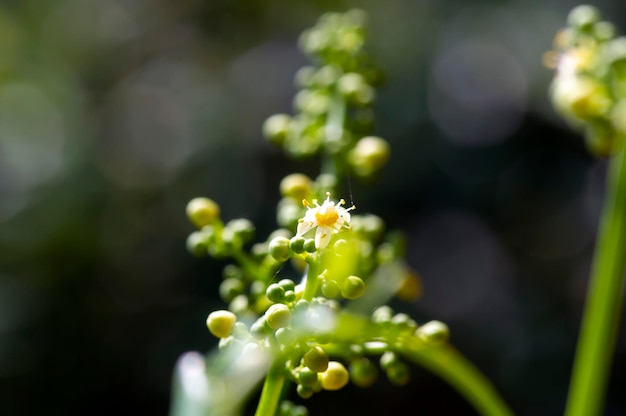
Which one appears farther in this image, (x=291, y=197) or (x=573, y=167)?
(x=573, y=167)

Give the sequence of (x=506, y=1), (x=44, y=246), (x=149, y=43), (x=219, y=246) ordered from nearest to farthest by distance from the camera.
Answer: (x=219, y=246)
(x=44, y=246)
(x=506, y=1)
(x=149, y=43)

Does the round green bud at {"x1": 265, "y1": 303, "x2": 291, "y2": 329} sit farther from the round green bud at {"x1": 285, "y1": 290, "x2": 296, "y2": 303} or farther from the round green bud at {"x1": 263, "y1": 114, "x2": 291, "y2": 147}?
the round green bud at {"x1": 263, "y1": 114, "x2": 291, "y2": 147}

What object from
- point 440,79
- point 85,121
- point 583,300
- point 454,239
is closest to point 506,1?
point 440,79

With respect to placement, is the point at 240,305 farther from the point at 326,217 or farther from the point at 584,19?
the point at 584,19

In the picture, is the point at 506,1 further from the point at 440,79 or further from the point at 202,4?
the point at 202,4

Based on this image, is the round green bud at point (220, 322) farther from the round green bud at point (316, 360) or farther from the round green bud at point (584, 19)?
the round green bud at point (584, 19)

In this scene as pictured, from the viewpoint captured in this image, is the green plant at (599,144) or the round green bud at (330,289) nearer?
the round green bud at (330,289)

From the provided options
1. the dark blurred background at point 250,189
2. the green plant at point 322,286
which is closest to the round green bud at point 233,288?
the green plant at point 322,286

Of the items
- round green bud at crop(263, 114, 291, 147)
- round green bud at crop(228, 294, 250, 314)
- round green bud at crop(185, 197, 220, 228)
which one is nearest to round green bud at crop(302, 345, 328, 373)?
round green bud at crop(228, 294, 250, 314)
